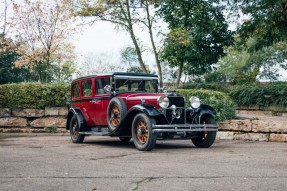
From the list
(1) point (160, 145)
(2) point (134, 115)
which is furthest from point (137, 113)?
(1) point (160, 145)

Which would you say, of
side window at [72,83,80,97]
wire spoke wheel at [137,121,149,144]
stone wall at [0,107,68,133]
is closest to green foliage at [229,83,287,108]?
stone wall at [0,107,68,133]

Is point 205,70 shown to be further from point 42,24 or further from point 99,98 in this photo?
point 99,98

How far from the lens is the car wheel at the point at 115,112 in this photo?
28.4 feet

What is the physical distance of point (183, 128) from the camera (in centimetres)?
838

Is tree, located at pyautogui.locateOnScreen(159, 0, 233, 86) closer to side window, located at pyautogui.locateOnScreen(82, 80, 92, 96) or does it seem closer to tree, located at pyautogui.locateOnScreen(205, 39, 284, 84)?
side window, located at pyautogui.locateOnScreen(82, 80, 92, 96)

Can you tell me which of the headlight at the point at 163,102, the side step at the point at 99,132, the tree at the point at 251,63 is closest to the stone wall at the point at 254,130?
the headlight at the point at 163,102

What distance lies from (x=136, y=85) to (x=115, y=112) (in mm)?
1219

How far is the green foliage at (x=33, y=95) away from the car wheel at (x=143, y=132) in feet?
21.7

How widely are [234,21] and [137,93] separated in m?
12.8

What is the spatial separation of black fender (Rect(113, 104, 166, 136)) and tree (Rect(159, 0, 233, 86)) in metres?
11.1

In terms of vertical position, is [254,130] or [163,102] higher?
[163,102]

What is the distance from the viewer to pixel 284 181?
460cm

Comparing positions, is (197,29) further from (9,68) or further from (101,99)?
(9,68)


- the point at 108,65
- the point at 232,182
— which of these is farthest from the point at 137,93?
the point at 108,65
